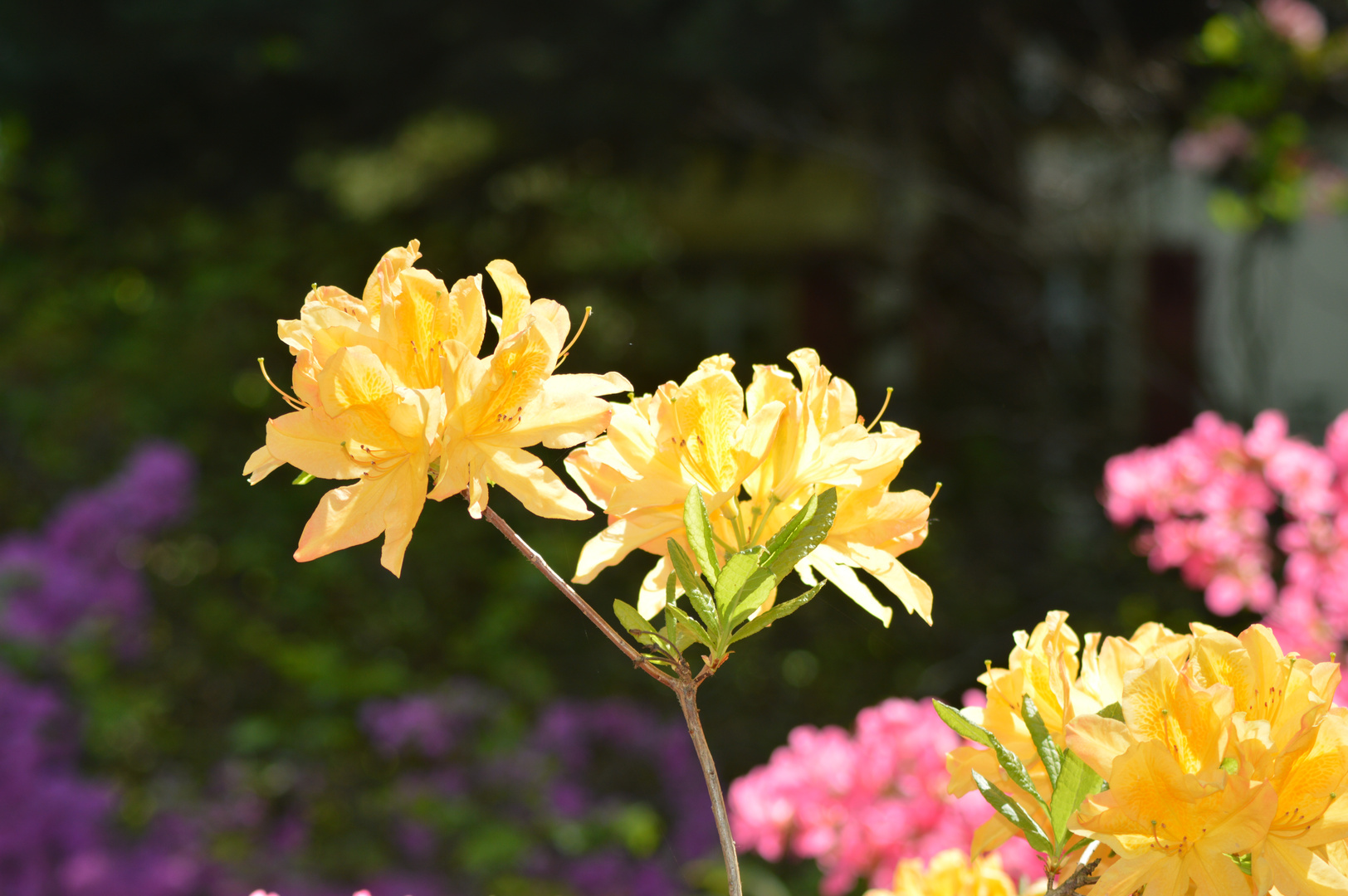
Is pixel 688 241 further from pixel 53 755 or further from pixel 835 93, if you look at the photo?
pixel 53 755


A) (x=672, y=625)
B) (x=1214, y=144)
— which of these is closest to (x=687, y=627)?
(x=672, y=625)

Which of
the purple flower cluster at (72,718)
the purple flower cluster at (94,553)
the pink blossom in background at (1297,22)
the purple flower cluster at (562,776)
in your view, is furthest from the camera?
the pink blossom in background at (1297,22)

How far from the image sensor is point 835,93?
391cm

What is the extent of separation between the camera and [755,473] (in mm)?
608

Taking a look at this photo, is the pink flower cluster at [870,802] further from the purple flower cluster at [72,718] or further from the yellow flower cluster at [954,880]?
the purple flower cluster at [72,718]

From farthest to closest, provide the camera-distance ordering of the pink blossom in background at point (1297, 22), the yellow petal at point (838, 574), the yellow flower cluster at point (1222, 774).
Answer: the pink blossom in background at point (1297, 22)
the yellow petal at point (838, 574)
the yellow flower cluster at point (1222, 774)

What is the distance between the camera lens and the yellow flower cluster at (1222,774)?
50cm

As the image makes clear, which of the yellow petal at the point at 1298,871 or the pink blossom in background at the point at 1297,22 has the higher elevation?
the pink blossom in background at the point at 1297,22

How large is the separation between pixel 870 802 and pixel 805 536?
49.4 inches

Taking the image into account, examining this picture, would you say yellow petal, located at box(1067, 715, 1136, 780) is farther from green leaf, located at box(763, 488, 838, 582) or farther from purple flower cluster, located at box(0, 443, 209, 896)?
purple flower cluster, located at box(0, 443, 209, 896)

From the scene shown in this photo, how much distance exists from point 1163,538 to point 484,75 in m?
2.43

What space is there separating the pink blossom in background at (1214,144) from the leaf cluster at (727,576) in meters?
3.47

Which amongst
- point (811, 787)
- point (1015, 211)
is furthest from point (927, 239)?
point (811, 787)

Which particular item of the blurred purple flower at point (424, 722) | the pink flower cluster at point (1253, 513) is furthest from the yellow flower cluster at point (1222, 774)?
the blurred purple flower at point (424, 722)
